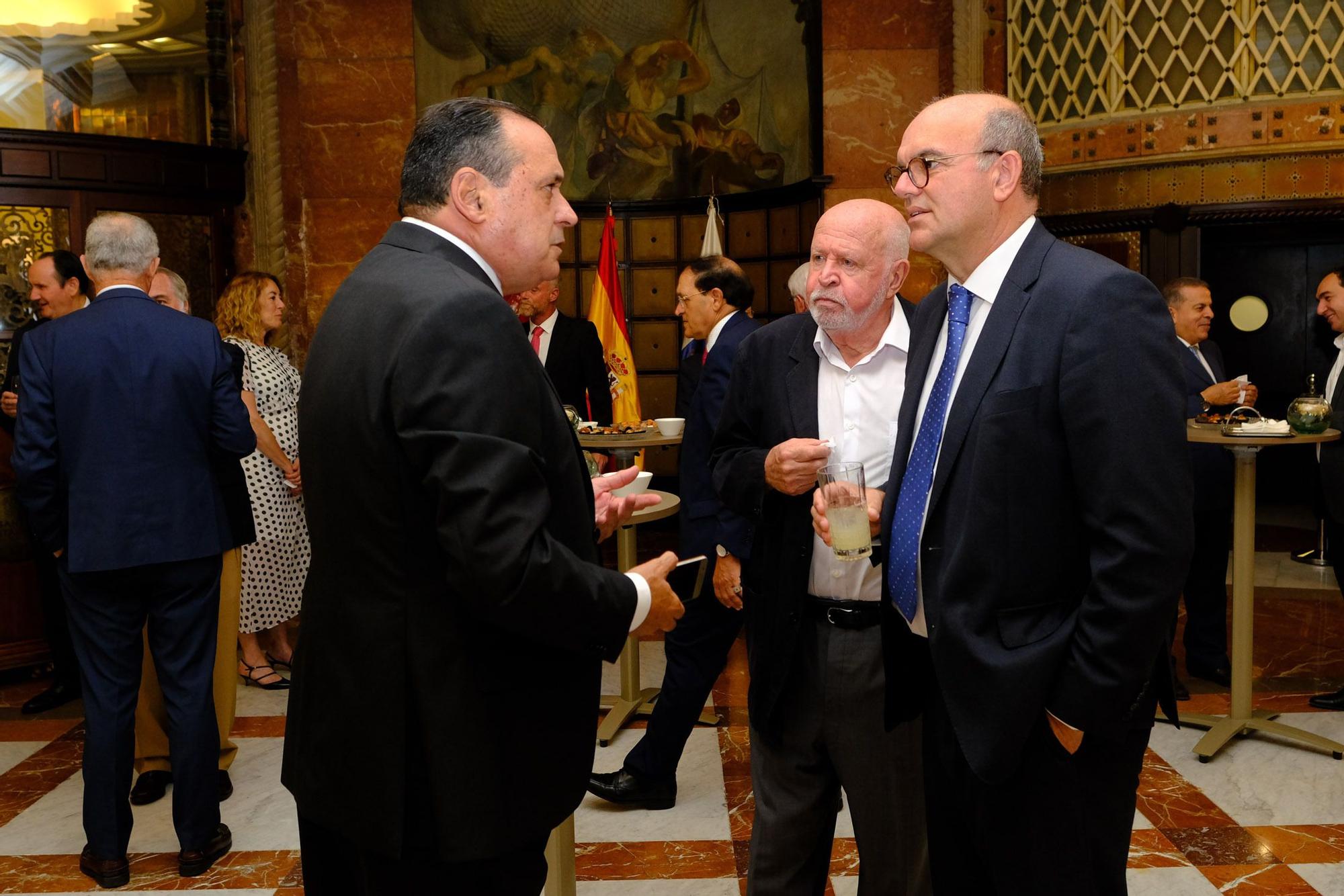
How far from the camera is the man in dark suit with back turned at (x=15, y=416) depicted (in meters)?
3.93

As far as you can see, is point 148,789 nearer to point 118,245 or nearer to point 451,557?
point 118,245

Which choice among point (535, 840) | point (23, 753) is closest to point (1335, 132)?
point (535, 840)

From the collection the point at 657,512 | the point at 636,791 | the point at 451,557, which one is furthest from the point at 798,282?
the point at 451,557

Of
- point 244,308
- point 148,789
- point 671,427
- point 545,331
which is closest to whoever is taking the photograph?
point 148,789

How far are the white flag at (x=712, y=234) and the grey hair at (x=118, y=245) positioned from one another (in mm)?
4681

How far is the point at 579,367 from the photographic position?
528 cm

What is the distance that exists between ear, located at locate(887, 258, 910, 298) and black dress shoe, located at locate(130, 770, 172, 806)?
268 centimetres

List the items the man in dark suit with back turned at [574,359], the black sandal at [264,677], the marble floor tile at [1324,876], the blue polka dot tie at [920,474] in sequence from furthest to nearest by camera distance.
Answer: the man in dark suit with back turned at [574,359], the black sandal at [264,677], the marble floor tile at [1324,876], the blue polka dot tie at [920,474]

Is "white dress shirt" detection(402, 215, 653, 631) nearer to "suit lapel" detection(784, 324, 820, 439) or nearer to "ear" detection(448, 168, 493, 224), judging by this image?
"ear" detection(448, 168, 493, 224)

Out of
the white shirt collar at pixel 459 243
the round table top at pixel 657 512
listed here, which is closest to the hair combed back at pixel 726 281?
the round table top at pixel 657 512

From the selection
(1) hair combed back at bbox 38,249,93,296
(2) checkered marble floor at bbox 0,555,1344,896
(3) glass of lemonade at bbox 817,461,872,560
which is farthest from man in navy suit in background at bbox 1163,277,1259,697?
(1) hair combed back at bbox 38,249,93,296

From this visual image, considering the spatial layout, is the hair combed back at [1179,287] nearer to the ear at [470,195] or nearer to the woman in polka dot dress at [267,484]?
the woman in polka dot dress at [267,484]

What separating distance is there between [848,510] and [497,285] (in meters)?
0.70

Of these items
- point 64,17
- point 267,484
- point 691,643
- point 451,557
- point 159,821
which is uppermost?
point 64,17
